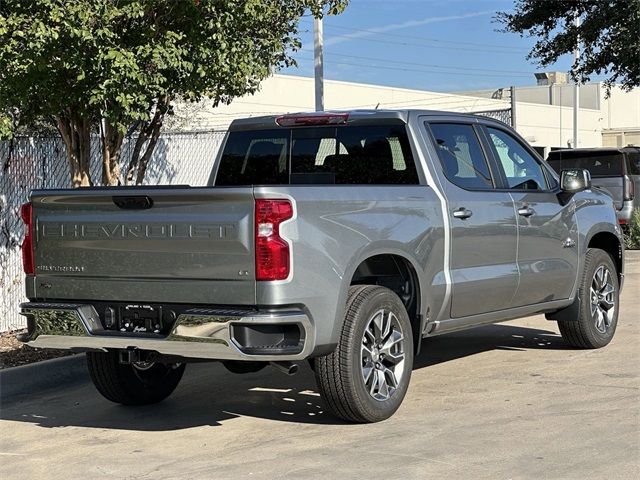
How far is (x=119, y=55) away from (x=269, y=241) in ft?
9.94

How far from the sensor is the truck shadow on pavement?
7036 millimetres

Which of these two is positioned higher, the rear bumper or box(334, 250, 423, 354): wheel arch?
box(334, 250, 423, 354): wheel arch

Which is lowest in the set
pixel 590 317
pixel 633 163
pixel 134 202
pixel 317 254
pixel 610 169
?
pixel 590 317

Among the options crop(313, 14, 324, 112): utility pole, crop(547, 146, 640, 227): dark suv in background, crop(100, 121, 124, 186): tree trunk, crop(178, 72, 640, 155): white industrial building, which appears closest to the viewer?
crop(100, 121, 124, 186): tree trunk

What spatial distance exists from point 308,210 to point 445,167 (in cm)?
178

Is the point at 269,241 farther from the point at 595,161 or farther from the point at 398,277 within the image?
the point at 595,161

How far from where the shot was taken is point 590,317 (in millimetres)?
8891

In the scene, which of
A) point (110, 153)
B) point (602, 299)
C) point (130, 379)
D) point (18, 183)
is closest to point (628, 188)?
point (602, 299)

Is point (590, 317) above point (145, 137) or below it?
below

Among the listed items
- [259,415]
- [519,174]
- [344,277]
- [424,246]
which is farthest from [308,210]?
[519,174]

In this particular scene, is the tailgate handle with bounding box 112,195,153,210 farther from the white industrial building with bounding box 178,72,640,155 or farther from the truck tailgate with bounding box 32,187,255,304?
the white industrial building with bounding box 178,72,640,155

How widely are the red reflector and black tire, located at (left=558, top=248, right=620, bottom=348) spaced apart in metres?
2.62

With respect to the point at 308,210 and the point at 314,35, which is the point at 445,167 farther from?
the point at 314,35

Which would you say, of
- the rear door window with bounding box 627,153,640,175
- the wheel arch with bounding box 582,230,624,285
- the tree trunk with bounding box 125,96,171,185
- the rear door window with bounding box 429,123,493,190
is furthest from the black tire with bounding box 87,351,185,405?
the rear door window with bounding box 627,153,640,175
